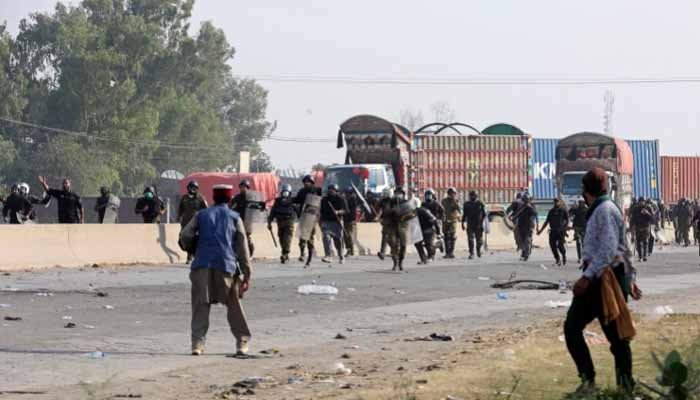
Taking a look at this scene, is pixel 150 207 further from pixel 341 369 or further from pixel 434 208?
pixel 341 369

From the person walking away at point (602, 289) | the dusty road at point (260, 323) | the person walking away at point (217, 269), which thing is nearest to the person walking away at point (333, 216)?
the dusty road at point (260, 323)

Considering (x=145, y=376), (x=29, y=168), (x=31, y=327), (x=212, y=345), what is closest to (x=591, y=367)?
(x=145, y=376)

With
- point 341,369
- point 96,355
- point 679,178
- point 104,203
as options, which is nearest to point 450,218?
point 104,203

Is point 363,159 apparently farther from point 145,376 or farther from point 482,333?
point 145,376

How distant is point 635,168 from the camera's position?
6159 cm

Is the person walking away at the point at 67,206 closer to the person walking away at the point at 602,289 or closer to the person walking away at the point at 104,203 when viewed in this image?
the person walking away at the point at 104,203

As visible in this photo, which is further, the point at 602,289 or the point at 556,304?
the point at 556,304

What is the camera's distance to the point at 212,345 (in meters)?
15.3

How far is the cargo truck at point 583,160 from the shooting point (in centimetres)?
5422

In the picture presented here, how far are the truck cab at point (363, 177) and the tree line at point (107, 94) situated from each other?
4463 centimetres

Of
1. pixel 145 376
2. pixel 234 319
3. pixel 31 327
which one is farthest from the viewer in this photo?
pixel 31 327

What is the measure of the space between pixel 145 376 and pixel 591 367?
367cm

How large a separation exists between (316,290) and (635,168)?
39860mm

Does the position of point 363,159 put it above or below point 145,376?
above
